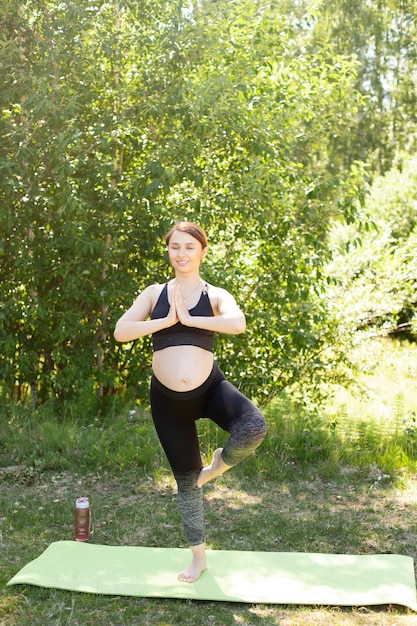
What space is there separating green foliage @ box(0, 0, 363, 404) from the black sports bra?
2.44 meters

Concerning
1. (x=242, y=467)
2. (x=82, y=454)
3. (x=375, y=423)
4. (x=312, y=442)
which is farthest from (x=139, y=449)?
(x=375, y=423)

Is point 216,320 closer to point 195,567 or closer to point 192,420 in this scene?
point 192,420

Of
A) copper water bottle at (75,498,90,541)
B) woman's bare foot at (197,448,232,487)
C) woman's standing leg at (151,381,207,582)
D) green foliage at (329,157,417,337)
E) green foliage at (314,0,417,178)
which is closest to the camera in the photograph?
woman's bare foot at (197,448,232,487)

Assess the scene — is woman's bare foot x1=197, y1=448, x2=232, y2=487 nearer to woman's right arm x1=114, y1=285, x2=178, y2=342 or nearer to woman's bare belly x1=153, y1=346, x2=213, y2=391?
woman's bare belly x1=153, y1=346, x2=213, y2=391

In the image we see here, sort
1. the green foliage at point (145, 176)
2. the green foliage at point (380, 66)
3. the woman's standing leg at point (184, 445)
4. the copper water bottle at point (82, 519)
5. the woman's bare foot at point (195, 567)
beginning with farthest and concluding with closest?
the green foliage at point (380, 66)
the green foliage at point (145, 176)
the copper water bottle at point (82, 519)
the woman's bare foot at point (195, 567)
the woman's standing leg at point (184, 445)

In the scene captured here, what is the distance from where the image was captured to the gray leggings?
3629 mm

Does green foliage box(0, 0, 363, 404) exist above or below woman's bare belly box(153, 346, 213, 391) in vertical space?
above

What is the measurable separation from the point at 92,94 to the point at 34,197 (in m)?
1.02

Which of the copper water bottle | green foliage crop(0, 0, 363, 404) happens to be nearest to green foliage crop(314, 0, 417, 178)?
green foliage crop(0, 0, 363, 404)

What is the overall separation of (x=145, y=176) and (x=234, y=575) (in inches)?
138

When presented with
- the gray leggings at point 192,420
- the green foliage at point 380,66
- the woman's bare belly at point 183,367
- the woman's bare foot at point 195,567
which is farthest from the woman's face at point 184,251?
the green foliage at point 380,66

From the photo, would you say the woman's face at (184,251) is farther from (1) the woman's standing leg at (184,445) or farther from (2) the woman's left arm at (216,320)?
(1) the woman's standing leg at (184,445)

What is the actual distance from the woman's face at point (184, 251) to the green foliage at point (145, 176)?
7.71 feet

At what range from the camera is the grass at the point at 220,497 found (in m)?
3.61
